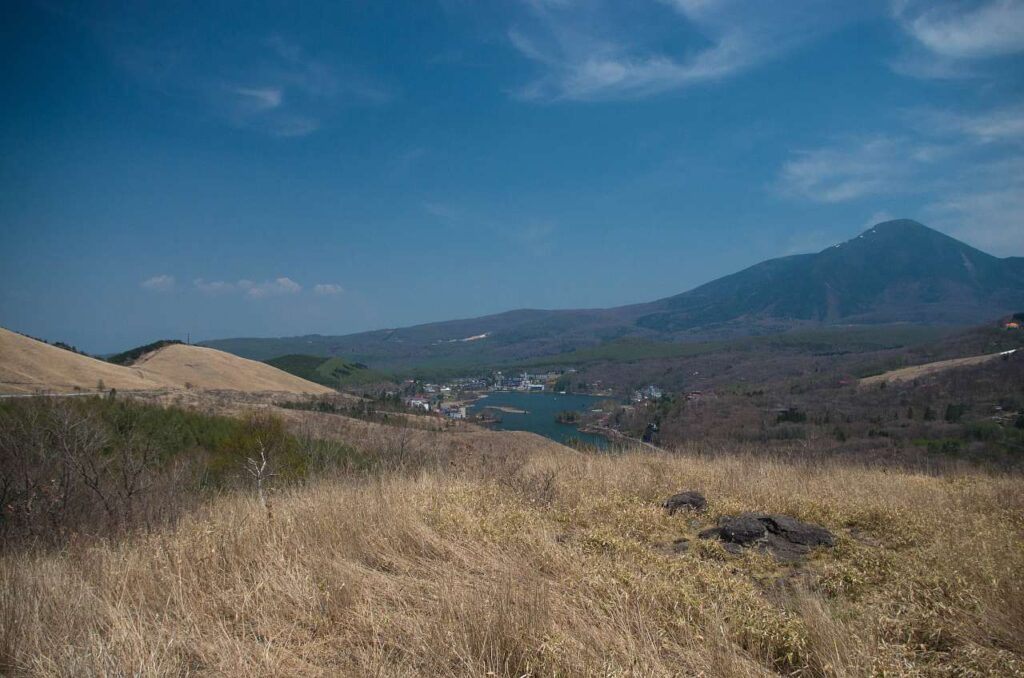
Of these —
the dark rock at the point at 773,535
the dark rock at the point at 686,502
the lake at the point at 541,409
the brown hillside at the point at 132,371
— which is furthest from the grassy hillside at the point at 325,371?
the dark rock at the point at 773,535

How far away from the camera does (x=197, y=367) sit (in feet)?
170

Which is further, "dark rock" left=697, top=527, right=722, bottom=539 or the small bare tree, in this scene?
the small bare tree

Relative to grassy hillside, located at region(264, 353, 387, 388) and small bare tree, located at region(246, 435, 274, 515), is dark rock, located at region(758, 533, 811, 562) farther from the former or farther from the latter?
grassy hillside, located at region(264, 353, 387, 388)

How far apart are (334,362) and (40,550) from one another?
108 m

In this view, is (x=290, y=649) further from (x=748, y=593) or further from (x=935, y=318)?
(x=935, y=318)

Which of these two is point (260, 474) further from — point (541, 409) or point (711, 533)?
point (541, 409)

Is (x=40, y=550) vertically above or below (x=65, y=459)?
below

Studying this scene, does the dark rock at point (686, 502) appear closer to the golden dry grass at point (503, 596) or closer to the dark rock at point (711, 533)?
the golden dry grass at point (503, 596)

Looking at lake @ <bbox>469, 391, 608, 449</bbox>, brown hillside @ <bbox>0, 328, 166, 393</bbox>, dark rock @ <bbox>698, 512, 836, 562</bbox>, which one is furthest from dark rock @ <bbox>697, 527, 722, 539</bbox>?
brown hillside @ <bbox>0, 328, 166, 393</bbox>

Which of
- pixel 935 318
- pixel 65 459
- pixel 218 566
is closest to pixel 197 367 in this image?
pixel 65 459

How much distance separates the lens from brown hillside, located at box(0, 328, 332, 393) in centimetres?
3247

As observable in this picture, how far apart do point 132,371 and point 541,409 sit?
133 ft

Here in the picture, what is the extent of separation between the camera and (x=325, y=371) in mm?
95812

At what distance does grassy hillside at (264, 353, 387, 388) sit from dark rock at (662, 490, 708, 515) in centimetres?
7958
